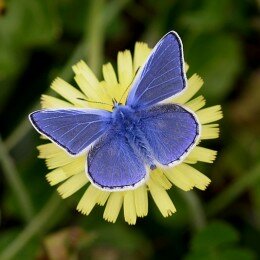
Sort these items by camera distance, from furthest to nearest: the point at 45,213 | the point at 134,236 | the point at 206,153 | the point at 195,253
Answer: the point at 134,236
the point at 45,213
the point at 195,253
the point at 206,153

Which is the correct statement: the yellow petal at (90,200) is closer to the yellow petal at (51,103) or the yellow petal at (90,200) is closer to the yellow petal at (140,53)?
the yellow petal at (51,103)

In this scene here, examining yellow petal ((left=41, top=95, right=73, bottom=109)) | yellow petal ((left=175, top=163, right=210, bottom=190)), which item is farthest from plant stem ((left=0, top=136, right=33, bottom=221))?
yellow petal ((left=175, top=163, right=210, bottom=190))

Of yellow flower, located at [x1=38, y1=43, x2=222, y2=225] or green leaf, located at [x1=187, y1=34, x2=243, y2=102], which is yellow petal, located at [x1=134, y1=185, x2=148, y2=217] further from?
green leaf, located at [x1=187, y1=34, x2=243, y2=102]

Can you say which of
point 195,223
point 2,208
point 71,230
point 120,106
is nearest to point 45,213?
point 71,230

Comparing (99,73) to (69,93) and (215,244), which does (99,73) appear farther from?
(215,244)

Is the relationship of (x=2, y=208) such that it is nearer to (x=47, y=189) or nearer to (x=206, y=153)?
(x=47, y=189)

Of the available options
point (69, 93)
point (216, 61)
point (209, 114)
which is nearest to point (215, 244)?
point (209, 114)
